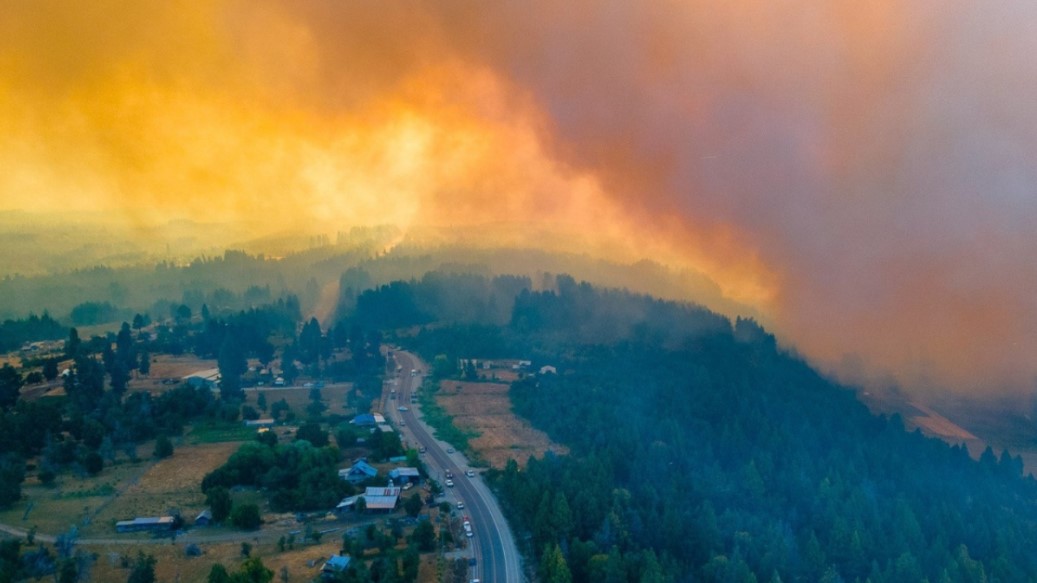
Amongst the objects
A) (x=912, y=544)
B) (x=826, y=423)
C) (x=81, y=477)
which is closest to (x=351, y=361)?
(x=81, y=477)

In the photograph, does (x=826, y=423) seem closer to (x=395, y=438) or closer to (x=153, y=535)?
(x=395, y=438)

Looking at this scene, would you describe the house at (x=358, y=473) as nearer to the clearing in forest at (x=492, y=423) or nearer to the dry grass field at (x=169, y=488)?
the dry grass field at (x=169, y=488)

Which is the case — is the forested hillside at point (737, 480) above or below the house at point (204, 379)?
below

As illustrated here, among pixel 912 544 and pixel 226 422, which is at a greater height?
pixel 226 422

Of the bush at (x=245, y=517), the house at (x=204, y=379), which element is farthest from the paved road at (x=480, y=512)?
the house at (x=204, y=379)

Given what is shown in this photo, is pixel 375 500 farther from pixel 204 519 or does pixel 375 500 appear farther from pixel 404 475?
pixel 204 519

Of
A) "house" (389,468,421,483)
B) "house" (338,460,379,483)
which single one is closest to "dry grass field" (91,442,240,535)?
"house" (338,460,379,483)
